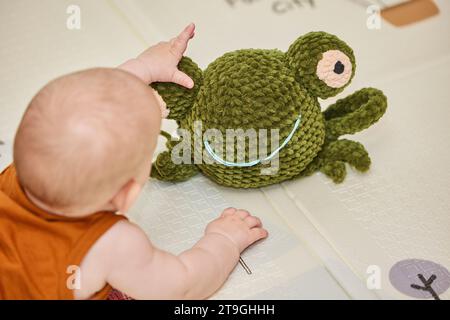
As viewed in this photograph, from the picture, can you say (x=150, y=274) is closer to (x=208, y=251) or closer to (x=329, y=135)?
(x=208, y=251)

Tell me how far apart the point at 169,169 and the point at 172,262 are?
0.68 feet

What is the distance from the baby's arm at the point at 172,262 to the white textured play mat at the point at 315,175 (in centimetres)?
4

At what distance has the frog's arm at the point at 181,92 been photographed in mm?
913

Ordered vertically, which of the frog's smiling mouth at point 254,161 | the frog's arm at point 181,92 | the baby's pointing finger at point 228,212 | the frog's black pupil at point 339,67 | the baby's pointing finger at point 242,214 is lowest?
the baby's pointing finger at point 242,214

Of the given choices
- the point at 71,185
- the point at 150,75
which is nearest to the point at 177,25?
the point at 150,75

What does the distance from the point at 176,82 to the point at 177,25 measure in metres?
0.41

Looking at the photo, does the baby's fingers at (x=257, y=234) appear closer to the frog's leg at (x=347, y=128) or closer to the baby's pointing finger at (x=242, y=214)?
the baby's pointing finger at (x=242, y=214)

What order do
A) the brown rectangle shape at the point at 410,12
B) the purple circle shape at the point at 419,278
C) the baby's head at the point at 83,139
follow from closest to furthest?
the baby's head at the point at 83,139 < the purple circle shape at the point at 419,278 < the brown rectangle shape at the point at 410,12

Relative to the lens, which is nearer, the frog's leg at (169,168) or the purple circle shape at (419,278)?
the purple circle shape at (419,278)

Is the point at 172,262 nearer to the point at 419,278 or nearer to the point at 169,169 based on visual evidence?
the point at 169,169

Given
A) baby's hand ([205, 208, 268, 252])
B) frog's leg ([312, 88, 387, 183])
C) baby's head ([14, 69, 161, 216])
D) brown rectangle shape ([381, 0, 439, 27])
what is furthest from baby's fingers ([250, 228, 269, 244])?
brown rectangle shape ([381, 0, 439, 27])

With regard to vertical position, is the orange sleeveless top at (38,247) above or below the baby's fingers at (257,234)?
above

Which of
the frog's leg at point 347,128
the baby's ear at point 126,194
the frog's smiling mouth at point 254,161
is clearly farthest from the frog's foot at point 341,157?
the baby's ear at point 126,194

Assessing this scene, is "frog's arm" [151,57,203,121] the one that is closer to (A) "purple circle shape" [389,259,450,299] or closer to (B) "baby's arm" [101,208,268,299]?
(B) "baby's arm" [101,208,268,299]
